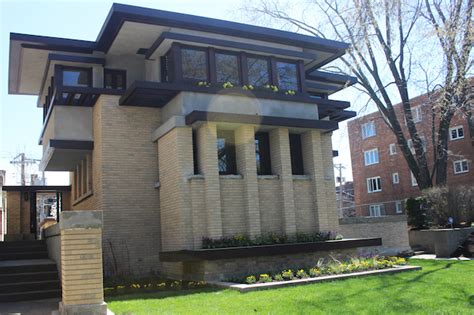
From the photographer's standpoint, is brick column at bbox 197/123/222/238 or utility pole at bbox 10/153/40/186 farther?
utility pole at bbox 10/153/40/186

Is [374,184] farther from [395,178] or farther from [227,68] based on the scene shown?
[227,68]

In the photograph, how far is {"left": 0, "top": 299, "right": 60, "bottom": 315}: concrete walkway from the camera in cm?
904

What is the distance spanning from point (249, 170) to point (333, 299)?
5950 mm

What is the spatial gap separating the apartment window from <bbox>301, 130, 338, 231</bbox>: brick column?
731 centimetres

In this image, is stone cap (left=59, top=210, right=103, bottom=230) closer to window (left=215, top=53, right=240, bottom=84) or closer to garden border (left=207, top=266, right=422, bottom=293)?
garden border (left=207, top=266, right=422, bottom=293)

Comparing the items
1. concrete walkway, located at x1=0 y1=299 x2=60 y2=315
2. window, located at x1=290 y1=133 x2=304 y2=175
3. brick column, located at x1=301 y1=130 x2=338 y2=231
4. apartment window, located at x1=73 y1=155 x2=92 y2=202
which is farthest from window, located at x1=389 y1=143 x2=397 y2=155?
concrete walkway, located at x1=0 y1=299 x2=60 y2=315

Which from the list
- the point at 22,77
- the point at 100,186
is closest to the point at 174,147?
the point at 100,186

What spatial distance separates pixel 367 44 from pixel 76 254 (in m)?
20.6

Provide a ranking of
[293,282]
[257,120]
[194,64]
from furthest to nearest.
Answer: [194,64], [257,120], [293,282]

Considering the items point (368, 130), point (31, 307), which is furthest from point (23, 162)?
point (31, 307)

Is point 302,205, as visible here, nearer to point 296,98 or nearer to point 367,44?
point 296,98

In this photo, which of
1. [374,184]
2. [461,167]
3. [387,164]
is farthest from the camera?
[374,184]

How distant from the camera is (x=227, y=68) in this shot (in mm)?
15492

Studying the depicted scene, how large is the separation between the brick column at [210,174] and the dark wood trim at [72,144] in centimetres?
414
